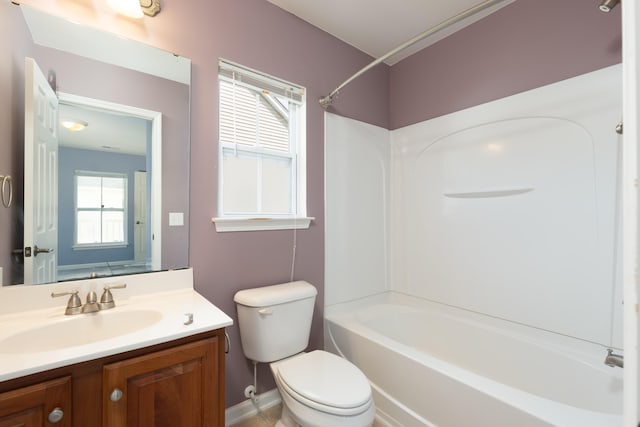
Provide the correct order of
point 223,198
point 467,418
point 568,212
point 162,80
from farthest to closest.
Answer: point 223,198 < point 568,212 < point 162,80 < point 467,418

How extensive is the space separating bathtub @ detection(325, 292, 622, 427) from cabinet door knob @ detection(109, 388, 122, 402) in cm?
126

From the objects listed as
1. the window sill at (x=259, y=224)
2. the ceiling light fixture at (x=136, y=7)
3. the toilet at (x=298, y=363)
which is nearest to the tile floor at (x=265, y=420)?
the toilet at (x=298, y=363)

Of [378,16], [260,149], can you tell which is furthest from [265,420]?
[378,16]

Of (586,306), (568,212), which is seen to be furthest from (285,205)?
(586,306)

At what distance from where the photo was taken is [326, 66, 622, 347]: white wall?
148 centimetres

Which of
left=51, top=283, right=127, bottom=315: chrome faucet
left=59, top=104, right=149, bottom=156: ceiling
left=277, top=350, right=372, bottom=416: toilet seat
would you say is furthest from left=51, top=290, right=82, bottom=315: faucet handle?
left=277, top=350, right=372, bottom=416: toilet seat

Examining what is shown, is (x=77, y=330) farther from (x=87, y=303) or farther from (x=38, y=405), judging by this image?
(x=38, y=405)

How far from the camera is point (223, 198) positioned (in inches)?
66.6

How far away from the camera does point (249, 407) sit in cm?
169

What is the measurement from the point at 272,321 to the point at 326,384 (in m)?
0.44

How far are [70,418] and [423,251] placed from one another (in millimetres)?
2162

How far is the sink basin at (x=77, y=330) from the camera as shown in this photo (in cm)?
95

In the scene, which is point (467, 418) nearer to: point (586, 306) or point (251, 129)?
point (586, 306)

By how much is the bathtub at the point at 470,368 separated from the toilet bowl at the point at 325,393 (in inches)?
13.7
